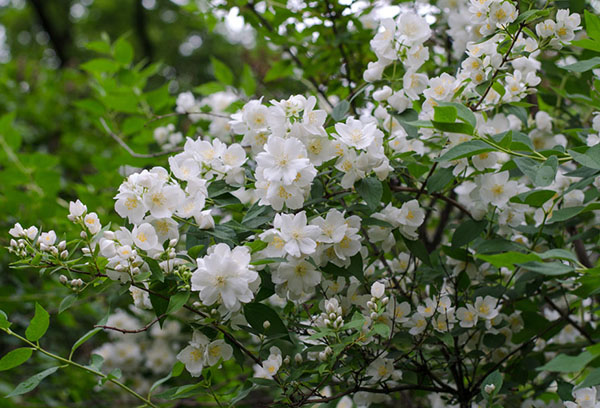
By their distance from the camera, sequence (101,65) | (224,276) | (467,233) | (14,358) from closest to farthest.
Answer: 1. (224,276)
2. (14,358)
3. (467,233)
4. (101,65)

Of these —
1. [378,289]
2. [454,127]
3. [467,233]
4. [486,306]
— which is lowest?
[486,306]

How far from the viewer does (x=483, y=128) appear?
143 cm

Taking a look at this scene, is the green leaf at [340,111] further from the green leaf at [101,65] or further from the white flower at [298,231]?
the green leaf at [101,65]

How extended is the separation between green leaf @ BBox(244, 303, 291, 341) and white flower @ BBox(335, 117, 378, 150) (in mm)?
395

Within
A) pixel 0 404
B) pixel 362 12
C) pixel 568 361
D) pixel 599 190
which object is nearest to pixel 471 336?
pixel 599 190

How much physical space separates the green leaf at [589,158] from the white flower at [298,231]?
511 millimetres

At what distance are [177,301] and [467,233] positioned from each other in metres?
0.75

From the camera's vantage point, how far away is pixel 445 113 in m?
1.11

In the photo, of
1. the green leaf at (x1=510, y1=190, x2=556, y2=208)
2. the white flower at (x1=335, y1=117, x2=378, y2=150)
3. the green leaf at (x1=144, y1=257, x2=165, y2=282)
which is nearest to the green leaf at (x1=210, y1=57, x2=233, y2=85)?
the white flower at (x1=335, y1=117, x2=378, y2=150)

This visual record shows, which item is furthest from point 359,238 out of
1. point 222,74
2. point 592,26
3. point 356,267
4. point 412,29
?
point 222,74

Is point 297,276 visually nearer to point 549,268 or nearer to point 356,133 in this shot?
point 356,133

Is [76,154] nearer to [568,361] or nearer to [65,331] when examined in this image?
[65,331]

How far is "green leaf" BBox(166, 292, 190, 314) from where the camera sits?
110 centimetres

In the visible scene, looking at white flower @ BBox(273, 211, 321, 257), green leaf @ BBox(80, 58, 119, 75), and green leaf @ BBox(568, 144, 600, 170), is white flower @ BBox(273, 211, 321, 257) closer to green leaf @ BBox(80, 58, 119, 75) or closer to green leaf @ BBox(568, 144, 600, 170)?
green leaf @ BBox(568, 144, 600, 170)
